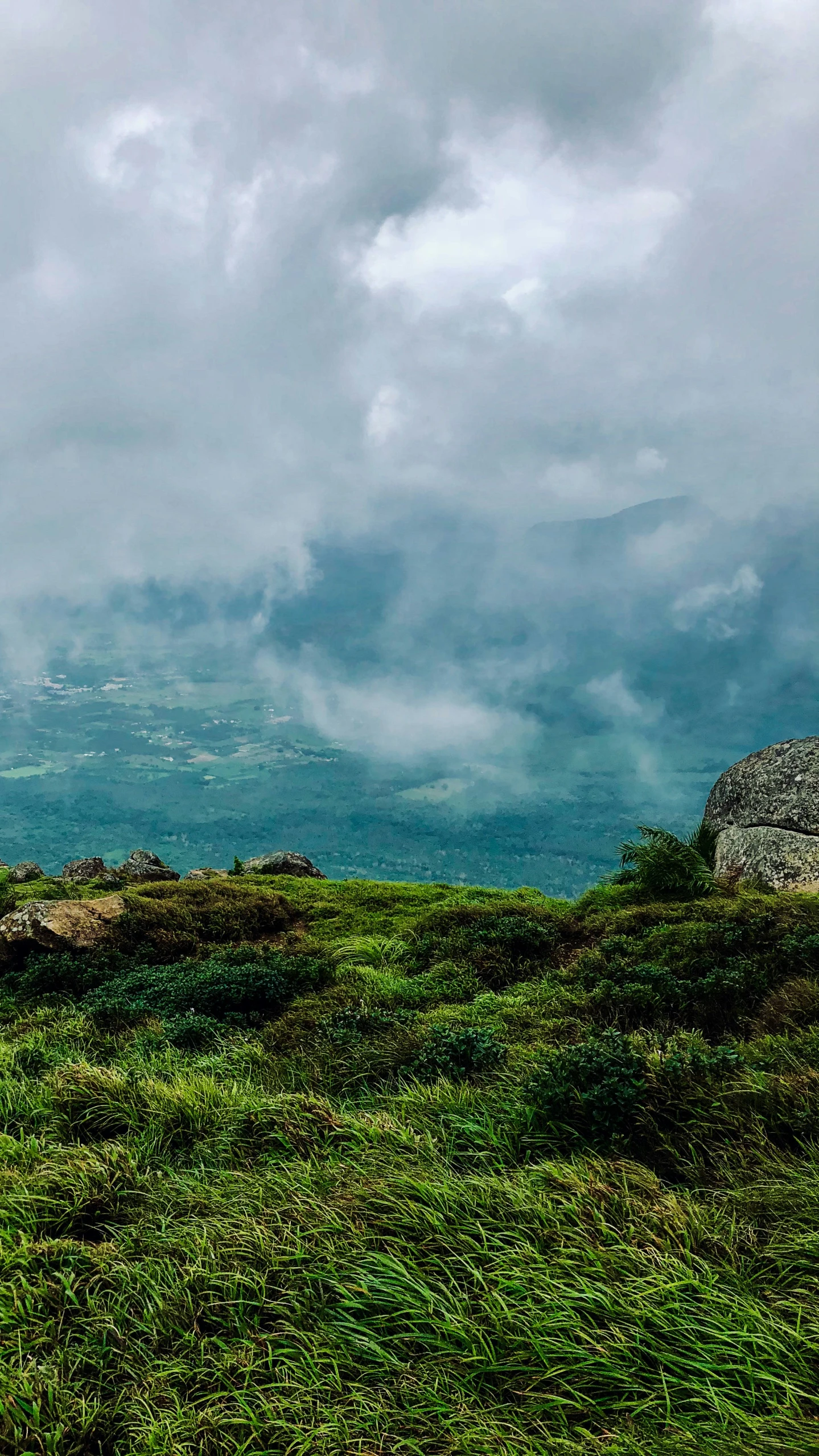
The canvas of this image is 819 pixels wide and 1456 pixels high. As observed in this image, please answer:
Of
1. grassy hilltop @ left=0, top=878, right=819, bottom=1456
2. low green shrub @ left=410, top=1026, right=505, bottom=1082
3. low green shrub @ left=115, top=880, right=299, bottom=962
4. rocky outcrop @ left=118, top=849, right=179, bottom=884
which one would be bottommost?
Answer: grassy hilltop @ left=0, top=878, right=819, bottom=1456

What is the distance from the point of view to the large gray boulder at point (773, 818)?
13.9 metres

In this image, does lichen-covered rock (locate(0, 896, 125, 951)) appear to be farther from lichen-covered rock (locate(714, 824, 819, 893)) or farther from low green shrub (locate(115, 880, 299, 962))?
lichen-covered rock (locate(714, 824, 819, 893))

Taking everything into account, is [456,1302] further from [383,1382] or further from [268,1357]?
Result: [268,1357]

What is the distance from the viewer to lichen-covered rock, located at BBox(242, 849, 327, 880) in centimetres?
2345

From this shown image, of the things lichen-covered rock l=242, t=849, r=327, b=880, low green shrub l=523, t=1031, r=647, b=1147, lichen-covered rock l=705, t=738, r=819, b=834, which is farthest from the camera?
lichen-covered rock l=242, t=849, r=327, b=880

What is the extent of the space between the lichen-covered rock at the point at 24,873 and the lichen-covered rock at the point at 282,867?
6.65 m

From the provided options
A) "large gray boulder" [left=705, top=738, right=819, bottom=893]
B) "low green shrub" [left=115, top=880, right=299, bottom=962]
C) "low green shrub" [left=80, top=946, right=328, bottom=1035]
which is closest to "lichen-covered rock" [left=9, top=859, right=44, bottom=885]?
"low green shrub" [left=115, top=880, right=299, bottom=962]

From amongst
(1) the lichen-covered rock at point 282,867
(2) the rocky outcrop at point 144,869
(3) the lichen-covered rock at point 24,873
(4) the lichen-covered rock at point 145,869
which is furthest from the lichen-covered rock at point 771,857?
(3) the lichen-covered rock at point 24,873

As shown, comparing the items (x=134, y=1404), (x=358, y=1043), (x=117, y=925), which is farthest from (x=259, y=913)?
(x=134, y=1404)

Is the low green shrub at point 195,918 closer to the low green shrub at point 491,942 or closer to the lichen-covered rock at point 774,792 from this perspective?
the low green shrub at point 491,942

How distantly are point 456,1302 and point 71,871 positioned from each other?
22.4 meters

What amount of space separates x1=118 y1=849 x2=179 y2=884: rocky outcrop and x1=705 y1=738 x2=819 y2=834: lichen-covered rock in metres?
17.5

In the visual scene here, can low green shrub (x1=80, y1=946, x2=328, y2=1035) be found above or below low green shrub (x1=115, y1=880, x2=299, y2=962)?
below

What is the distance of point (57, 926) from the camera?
36.9ft
